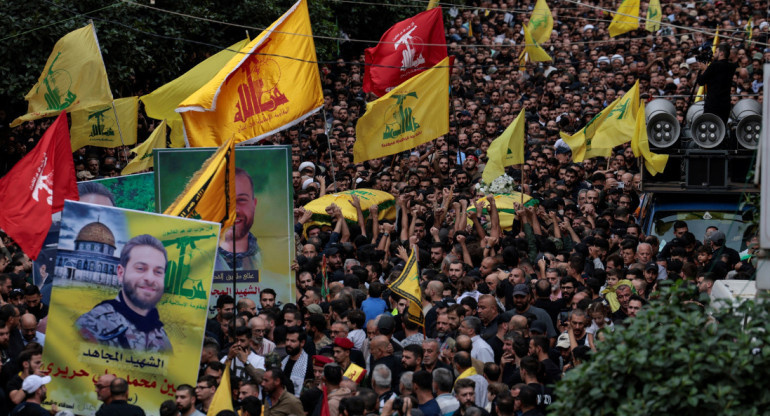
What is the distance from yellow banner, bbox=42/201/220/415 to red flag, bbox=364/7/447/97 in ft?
28.3

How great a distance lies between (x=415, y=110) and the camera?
16938 mm

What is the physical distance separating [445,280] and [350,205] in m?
4.56

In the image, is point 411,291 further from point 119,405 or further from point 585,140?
point 585,140

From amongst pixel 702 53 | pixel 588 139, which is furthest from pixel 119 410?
pixel 702 53

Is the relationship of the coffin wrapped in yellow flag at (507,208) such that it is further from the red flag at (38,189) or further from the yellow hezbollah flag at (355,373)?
the yellow hezbollah flag at (355,373)

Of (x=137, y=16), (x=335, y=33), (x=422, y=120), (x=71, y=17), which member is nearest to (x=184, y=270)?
(x=422, y=120)

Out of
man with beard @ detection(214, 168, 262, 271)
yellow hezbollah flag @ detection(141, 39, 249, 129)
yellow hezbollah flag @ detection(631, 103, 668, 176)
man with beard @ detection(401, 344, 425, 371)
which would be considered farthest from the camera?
yellow hezbollah flag @ detection(141, 39, 249, 129)

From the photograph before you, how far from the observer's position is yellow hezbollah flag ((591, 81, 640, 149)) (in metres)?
17.4

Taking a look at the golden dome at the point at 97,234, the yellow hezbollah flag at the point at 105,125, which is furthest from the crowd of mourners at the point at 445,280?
the golden dome at the point at 97,234

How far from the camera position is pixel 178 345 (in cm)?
965

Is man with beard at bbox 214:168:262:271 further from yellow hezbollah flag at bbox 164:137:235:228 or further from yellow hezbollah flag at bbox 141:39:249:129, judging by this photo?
yellow hezbollah flag at bbox 141:39:249:129

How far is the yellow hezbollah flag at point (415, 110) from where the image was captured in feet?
55.5

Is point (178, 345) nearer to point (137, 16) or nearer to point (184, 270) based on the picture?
point (184, 270)

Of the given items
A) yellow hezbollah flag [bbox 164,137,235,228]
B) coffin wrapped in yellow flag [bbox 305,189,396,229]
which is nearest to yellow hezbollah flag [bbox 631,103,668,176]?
coffin wrapped in yellow flag [bbox 305,189,396,229]
